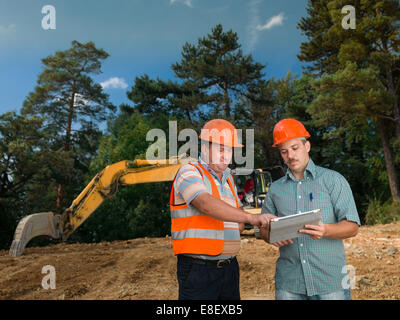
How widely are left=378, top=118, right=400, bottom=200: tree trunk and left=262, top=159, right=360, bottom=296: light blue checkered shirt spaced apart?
16904mm

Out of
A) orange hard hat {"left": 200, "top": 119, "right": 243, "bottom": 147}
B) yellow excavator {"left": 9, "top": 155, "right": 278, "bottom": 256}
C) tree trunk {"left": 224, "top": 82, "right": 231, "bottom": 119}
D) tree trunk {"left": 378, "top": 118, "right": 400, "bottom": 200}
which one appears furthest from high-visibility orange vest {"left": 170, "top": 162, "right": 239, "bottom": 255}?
tree trunk {"left": 224, "top": 82, "right": 231, "bottom": 119}

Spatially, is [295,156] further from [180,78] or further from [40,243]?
[180,78]

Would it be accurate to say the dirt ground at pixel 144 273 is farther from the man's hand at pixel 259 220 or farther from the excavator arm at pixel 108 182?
the man's hand at pixel 259 220

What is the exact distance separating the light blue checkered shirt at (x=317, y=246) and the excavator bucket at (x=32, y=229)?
297 inches

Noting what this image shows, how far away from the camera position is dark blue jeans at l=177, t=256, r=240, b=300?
2039mm

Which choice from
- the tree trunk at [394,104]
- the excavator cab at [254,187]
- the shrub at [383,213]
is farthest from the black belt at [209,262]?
the tree trunk at [394,104]

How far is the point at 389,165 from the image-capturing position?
16.9m

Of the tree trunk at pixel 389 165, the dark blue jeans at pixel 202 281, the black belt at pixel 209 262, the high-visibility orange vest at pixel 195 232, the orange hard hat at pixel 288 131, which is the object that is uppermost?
the tree trunk at pixel 389 165

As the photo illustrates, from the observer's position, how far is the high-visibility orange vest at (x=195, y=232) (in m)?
2.03

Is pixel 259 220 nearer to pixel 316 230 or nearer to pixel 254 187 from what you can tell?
pixel 316 230

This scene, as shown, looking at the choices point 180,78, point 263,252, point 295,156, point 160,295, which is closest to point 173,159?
point 263,252
